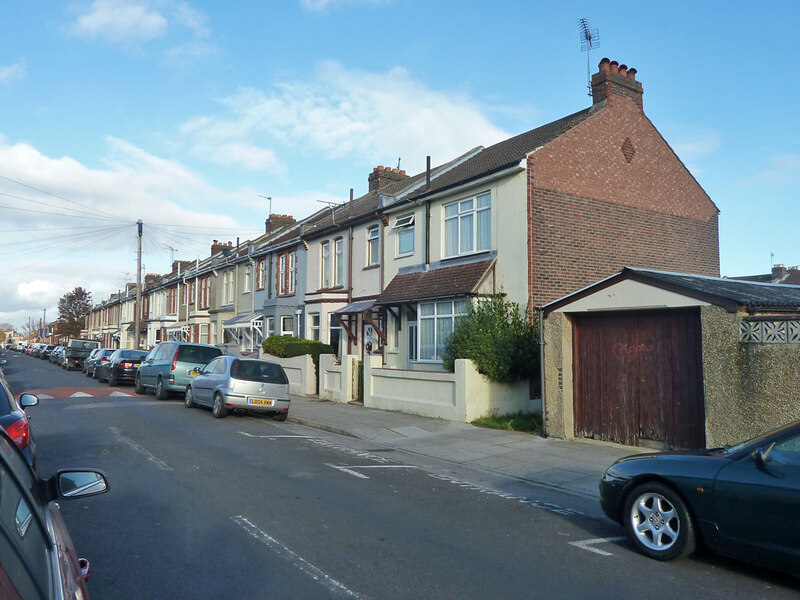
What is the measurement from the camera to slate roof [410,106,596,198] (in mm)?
17594

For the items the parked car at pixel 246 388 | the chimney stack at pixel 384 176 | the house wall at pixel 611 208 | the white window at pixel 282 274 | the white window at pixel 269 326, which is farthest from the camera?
the white window at pixel 269 326

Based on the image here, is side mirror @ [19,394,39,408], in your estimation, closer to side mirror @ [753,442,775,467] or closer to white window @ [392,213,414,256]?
side mirror @ [753,442,775,467]

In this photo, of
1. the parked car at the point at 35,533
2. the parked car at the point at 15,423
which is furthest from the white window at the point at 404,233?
the parked car at the point at 35,533

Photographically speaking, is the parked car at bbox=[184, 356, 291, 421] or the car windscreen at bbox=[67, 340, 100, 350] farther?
the car windscreen at bbox=[67, 340, 100, 350]

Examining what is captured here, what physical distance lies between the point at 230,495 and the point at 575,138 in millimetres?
14132

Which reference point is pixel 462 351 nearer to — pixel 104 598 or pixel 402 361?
pixel 402 361

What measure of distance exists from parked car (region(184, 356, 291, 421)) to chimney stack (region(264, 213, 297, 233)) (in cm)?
2414

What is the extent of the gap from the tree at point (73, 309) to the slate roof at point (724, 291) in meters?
91.0

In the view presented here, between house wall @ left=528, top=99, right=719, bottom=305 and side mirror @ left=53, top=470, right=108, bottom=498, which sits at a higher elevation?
house wall @ left=528, top=99, right=719, bottom=305

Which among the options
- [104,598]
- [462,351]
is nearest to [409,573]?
[104,598]

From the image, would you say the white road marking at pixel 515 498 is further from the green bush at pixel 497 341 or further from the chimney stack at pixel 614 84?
the chimney stack at pixel 614 84

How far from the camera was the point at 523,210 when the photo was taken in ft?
54.2

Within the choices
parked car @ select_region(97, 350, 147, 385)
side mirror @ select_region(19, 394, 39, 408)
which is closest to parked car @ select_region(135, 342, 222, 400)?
parked car @ select_region(97, 350, 147, 385)

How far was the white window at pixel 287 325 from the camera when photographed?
29.6 meters
